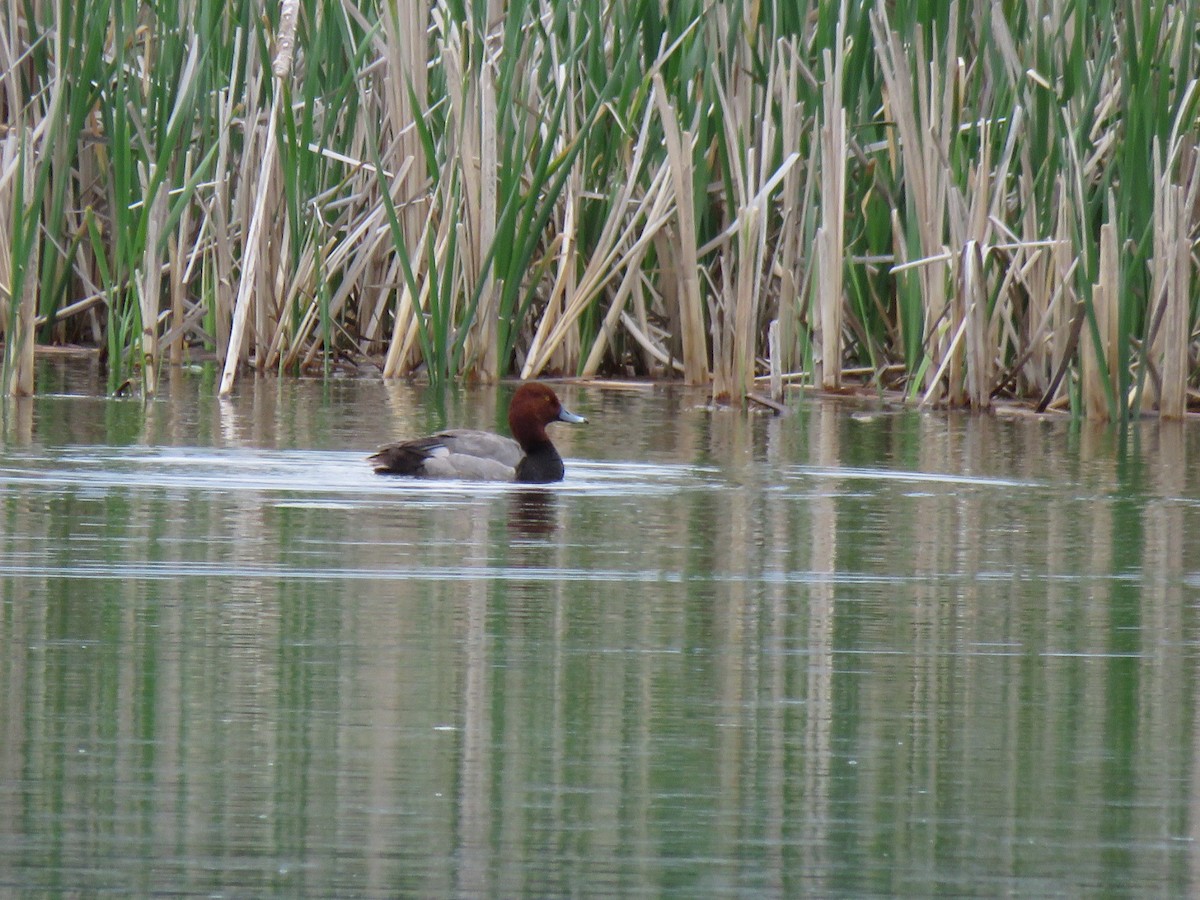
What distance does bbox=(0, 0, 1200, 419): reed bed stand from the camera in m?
10.2

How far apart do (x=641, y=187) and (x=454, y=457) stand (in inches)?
155

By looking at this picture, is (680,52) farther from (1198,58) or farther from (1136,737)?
(1136,737)

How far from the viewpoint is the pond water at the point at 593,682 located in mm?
3297

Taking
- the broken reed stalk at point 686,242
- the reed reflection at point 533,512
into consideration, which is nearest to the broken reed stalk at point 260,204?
the broken reed stalk at point 686,242

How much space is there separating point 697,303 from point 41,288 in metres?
3.35

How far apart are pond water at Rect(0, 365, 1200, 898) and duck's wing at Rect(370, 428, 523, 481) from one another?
0.11 m

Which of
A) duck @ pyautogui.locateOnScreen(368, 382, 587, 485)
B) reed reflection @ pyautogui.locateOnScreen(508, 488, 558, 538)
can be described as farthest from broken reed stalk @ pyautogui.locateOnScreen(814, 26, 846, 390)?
reed reflection @ pyautogui.locateOnScreen(508, 488, 558, 538)

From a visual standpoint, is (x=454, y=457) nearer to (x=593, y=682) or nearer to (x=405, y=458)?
(x=405, y=458)

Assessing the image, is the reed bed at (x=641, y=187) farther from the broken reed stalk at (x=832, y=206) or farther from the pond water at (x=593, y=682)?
the pond water at (x=593, y=682)

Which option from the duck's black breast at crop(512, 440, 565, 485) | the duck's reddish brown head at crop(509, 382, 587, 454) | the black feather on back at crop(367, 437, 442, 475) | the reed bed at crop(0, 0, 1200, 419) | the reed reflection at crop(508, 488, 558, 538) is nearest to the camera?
the reed reflection at crop(508, 488, 558, 538)

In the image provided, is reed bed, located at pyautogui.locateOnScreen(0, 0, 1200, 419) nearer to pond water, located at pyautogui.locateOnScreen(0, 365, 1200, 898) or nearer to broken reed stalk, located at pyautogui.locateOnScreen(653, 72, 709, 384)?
broken reed stalk, located at pyautogui.locateOnScreen(653, 72, 709, 384)

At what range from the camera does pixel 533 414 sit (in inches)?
348

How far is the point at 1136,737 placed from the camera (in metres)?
4.07

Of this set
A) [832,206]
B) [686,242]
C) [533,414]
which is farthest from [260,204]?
[533,414]
